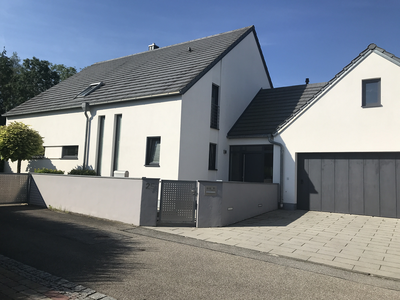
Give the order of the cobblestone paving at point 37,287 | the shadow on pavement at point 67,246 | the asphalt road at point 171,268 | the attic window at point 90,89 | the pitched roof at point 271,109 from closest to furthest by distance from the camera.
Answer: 1. the cobblestone paving at point 37,287
2. the asphalt road at point 171,268
3. the shadow on pavement at point 67,246
4. the pitched roof at point 271,109
5. the attic window at point 90,89

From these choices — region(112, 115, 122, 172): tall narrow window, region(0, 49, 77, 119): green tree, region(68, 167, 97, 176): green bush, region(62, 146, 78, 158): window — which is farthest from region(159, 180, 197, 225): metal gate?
region(0, 49, 77, 119): green tree

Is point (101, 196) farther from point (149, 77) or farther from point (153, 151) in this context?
point (149, 77)

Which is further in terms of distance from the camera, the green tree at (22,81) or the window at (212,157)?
the green tree at (22,81)

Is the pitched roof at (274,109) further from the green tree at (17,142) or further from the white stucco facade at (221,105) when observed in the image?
the green tree at (17,142)

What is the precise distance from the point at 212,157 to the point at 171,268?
929 cm

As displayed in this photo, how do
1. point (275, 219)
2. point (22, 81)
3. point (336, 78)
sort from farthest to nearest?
point (22, 81), point (336, 78), point (275, 219)

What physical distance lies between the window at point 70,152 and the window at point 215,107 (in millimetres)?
7257

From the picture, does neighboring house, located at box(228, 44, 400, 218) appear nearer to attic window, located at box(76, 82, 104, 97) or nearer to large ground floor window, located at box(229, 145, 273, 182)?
large ground floor window, located at box(229, 145, 273, 182)

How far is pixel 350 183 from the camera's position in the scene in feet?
39.5

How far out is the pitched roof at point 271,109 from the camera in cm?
1471

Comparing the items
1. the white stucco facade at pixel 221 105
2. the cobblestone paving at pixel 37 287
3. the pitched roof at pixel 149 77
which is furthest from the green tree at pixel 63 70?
the cobblestone paving at pixel 37 287

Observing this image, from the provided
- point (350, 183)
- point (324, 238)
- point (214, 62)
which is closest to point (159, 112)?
point (214, 62)

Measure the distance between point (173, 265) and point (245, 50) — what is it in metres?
14.3

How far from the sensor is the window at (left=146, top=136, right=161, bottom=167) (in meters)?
12.9
